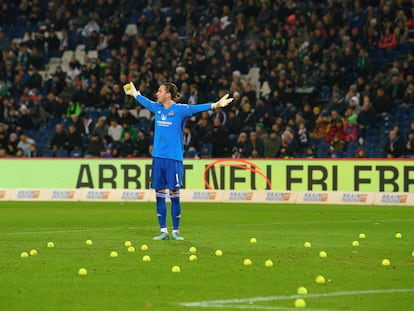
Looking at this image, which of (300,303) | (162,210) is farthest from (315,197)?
(300,303)

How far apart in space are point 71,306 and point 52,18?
35.2 m

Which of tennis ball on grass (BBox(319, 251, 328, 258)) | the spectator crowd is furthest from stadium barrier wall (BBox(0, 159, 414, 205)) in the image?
tennis ball on grass (BBox(319, 251, 328, 258))

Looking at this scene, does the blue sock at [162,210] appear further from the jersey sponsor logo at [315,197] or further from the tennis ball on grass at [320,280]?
the jersey sponsor logo at [315,197]

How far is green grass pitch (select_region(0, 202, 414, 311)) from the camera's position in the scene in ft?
32.3

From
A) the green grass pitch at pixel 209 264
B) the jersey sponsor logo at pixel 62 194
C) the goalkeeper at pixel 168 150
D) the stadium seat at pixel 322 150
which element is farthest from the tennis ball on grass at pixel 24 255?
the stadium seat at pixel 322 150

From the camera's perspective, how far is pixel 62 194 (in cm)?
3148

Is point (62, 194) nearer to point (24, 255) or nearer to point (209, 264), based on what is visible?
point (24, 255)

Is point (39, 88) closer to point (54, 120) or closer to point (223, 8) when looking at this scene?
point (54, 120)

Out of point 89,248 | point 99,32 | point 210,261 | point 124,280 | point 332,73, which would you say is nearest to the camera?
point 124,280

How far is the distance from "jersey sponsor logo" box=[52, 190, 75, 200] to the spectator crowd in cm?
281

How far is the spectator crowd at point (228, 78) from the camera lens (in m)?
32.8

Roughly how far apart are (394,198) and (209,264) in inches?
650

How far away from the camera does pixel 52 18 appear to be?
43.5 metres

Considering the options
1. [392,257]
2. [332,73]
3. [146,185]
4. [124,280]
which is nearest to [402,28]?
[332,73]
